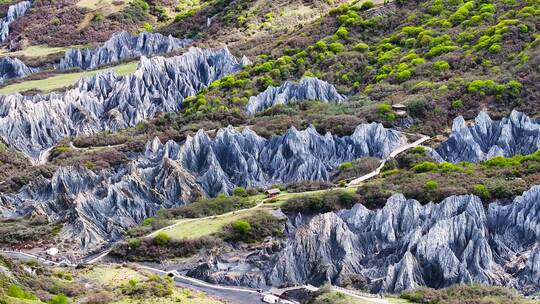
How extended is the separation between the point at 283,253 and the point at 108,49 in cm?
9405

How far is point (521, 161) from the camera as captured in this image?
7938cm

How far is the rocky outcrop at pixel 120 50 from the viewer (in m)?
151

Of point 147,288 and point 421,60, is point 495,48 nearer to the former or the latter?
point 421,60

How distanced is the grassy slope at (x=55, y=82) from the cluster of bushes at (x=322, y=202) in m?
62.5

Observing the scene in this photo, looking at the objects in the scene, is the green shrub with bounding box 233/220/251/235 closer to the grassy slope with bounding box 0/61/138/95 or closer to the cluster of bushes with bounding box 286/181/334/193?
the cluster of bushes with bounding box 286/181/334/193

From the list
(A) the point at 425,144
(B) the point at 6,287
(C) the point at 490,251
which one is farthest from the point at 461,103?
(B) the point at 6,287

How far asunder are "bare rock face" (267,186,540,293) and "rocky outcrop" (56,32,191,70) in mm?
86056

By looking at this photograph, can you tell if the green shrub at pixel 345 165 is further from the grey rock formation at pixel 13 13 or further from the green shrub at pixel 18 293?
the grey rock formation at pixel 13 13

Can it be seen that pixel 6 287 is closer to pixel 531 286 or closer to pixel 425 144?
pixel 531 286

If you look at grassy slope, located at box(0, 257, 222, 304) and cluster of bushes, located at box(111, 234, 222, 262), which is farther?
cluster of bushes, located at box(111, 234, 222, 262)

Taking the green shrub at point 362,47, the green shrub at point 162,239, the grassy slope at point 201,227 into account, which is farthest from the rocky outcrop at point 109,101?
the green shrub at point 162,239

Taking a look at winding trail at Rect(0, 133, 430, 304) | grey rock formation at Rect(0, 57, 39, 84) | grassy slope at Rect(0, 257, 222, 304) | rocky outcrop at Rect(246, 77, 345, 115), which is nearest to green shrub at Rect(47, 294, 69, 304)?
grassy slope at Rect(0, 257, 222, 304)

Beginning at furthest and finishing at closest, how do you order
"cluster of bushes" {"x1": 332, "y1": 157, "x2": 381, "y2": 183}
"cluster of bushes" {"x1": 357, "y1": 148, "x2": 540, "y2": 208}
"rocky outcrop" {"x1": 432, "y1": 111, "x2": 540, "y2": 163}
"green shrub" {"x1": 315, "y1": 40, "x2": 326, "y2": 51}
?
1. "green shrub" {"x1": 315, "y1": 40, "x2": 326, "y2": 51}
2. "rocky outcrop" {"x1": 432, "y1": 111, "x2": 540, "y2": 163}
3. "cluster of bushes" {"x1": 332, "y1": 157, "x2": 381, "y2": 183}
4. "cluster of bushes" {"x1": 357, "y1": 148, "x2": 540, "y2": 208}

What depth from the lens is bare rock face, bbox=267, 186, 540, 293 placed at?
2434 inches
